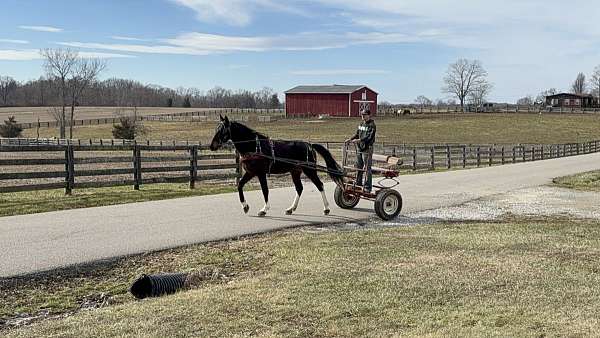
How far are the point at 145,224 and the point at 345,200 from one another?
14.1ft

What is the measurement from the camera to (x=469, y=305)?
5910 millimetres

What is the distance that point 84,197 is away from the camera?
46.3 ft

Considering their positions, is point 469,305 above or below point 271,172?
below

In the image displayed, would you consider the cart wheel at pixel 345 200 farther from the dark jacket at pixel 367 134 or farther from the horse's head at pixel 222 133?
the horse's head at pixel 222 133

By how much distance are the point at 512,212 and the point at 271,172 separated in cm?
519

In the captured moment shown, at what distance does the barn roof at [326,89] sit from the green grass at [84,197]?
7246 centimetres

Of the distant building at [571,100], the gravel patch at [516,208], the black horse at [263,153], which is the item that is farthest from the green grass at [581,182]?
the distant building at [571,100]

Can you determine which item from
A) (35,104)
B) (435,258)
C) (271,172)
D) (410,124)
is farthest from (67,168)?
(35,104)

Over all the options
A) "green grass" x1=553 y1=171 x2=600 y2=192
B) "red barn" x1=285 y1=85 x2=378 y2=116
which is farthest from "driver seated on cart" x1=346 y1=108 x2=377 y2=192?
"red barn" x1=285 y1=85 x2=378 y2=116

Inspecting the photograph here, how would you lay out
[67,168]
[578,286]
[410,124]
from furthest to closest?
[410,124], [67,168], [578,286]

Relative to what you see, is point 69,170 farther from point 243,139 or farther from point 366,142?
point 366,142

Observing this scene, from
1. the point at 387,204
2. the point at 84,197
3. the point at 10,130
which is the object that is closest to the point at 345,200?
the point at 387,204

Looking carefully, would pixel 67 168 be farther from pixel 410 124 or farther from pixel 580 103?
pixel 580 103

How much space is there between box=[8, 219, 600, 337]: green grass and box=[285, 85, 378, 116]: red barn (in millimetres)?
78478
